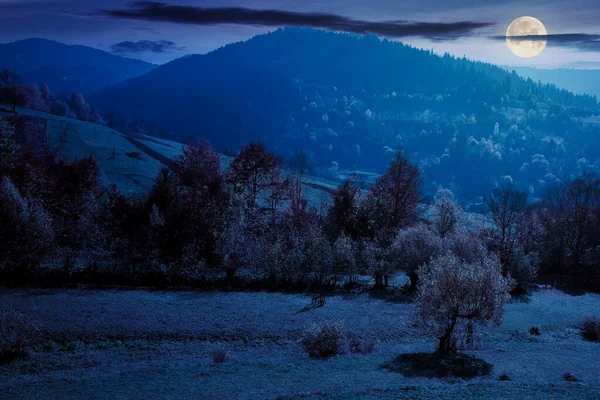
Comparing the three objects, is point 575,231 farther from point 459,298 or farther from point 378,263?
point 459,298

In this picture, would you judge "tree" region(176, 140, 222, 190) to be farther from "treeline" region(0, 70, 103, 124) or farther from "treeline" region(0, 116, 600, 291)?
"treeline" region(0, 70, 103, 124)

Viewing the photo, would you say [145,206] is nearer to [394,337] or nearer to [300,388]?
[394,337]

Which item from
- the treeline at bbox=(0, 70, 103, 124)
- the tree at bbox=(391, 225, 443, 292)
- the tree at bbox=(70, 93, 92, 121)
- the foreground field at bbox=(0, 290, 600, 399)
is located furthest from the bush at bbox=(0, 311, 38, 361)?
the tree at bbox=(70, 93, 92, 121)

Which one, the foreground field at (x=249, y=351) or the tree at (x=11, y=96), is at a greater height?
the tree at (x=11, y=96)

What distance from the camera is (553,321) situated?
37.7 meters

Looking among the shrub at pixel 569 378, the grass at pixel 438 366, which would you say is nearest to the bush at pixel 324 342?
the grass at pixel 438 366

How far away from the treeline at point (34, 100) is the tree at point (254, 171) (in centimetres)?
7045

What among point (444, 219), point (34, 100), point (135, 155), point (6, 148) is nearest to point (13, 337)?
point (6, 148)

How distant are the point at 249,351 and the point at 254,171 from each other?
39.5 m

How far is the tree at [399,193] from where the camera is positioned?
5922 centimetres

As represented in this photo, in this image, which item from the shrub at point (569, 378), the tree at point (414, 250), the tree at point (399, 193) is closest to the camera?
the shrub at point (569, 378)

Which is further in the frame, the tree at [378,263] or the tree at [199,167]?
the tree at [199,167]

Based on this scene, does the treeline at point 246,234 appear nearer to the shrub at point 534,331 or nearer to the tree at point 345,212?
the tree at point 345,212

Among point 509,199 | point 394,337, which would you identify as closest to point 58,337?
point 394,337
